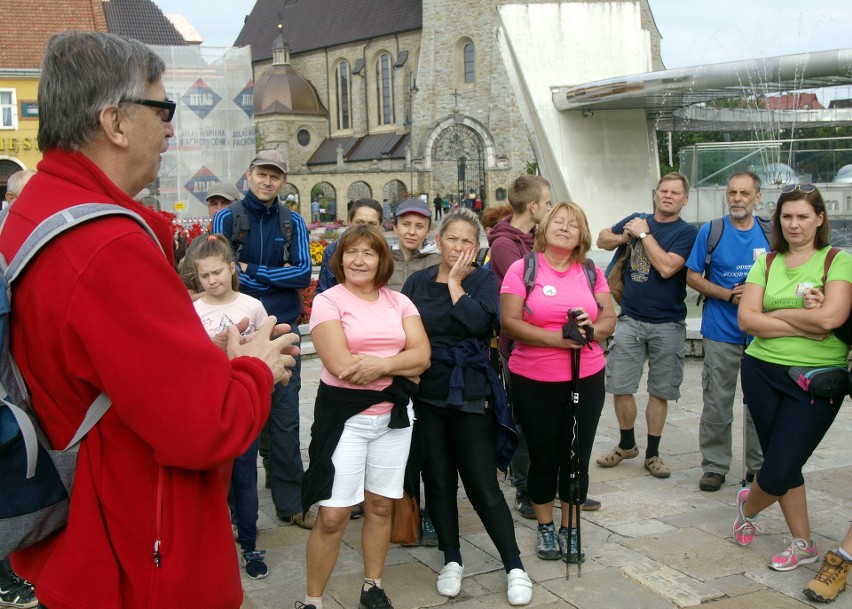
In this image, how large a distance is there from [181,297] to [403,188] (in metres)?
56.6

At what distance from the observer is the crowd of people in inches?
69.4

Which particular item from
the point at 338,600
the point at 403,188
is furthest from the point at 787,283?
the point at 403,188

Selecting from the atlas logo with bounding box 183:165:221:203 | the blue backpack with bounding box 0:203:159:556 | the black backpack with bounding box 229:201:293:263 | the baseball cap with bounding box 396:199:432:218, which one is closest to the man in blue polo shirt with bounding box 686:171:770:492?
the baseball cap with bounding box 396:199:432:218

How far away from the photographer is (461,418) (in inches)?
171

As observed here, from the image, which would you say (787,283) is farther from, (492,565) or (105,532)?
(105,532)

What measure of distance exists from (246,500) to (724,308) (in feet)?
11.0

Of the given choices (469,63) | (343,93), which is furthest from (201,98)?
(343,93)

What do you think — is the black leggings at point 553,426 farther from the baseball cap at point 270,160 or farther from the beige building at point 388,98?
the beige building at point 388,98

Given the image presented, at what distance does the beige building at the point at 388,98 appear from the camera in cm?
5250

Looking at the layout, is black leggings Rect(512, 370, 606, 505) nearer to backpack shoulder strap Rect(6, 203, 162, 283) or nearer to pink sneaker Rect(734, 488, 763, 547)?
pink sneaker Rect(734, 488, 763, 547)

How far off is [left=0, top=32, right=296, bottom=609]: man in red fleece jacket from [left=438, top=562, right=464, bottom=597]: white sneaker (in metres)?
2.45

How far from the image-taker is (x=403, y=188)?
190ft

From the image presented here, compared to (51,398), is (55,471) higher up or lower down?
lower down

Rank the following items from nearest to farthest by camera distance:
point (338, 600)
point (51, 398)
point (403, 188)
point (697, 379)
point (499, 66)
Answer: point (51, 398) → point (338, 600) → point (697, 379) → point (499, 66) → point (403, 188)
